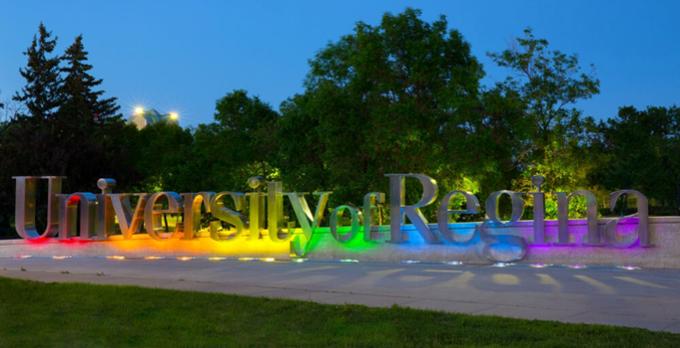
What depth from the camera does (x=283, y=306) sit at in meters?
10.9

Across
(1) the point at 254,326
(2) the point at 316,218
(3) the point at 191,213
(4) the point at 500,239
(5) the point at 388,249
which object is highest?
(3) the point at 191,213

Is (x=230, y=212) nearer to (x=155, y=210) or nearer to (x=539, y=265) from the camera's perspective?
(x=155, y=210)

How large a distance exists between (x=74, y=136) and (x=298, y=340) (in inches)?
1315

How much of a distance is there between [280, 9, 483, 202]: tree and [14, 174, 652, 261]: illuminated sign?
170 cm

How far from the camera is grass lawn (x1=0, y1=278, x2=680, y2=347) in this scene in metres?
8.41

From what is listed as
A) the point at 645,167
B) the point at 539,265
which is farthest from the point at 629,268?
the point at 645,167

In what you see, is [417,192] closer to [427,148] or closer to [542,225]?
[427,148]

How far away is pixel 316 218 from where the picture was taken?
20.2m

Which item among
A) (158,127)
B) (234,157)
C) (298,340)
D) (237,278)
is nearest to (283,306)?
(298,340)

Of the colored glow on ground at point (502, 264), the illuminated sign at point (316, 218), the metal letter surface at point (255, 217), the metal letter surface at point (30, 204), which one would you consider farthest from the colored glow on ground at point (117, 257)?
the colored glow on ground at point (502, 264)

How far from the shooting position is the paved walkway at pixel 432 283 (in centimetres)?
1057

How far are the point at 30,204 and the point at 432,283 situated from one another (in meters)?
13.8

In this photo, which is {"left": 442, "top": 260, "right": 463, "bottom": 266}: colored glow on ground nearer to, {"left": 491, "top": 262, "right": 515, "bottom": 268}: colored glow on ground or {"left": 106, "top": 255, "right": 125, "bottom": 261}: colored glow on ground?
{"left": 491, "top": 262, "right": 515, "bottom": 268}: colored glow on ground

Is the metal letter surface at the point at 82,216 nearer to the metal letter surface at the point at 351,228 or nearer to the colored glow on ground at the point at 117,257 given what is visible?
the colored glow on ground at the point at 117,257
